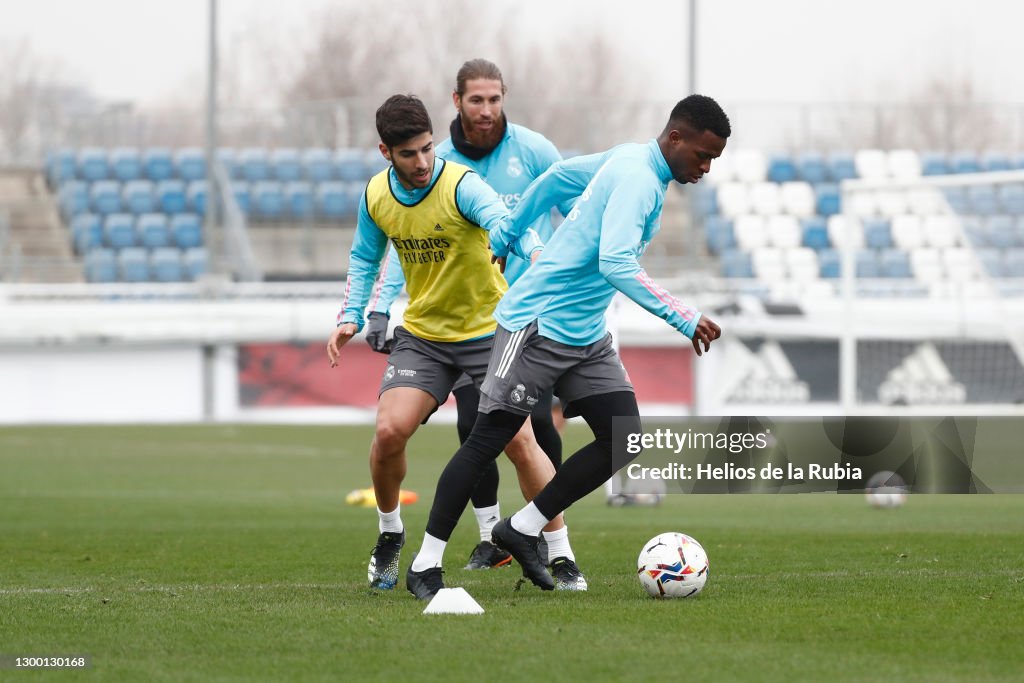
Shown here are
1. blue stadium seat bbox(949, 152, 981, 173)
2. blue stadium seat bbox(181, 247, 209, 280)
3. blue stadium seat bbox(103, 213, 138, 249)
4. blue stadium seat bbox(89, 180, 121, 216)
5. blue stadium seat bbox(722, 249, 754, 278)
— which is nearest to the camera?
blue stadium seat bbox(181, 247, 209, 280)

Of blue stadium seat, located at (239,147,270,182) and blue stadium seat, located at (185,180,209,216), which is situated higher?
blue stadium seat, located at (239,147,270,182)

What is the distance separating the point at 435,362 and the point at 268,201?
78.3 ft

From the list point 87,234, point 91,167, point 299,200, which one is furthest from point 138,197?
point 299,200

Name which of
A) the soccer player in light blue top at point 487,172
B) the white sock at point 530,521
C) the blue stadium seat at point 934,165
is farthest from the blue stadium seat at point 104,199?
the white sock at point 530,521

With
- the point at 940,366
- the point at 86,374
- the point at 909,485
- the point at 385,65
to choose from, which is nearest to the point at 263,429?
the point at 86,374

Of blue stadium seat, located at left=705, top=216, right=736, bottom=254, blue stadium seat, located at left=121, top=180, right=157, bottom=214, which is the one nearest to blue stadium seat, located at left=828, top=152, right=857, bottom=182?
blue stadium seat, located at left=705, top=216, right=736, bottom=254

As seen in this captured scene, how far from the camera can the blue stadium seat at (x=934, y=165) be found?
32031 millimetres

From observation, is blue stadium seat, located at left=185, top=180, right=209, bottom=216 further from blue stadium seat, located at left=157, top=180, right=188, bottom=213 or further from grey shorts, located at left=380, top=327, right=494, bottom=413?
grey shorts, located at left=380, top=327, right=494, bottom=413

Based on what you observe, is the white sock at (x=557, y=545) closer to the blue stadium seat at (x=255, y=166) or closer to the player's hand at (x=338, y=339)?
the player's hand at (x=338, y=339)

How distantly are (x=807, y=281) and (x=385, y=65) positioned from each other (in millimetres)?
21956

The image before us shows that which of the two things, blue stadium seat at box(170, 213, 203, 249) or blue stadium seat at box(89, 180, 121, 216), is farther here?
blue stadium seat at box(89, 180, 121, 216)

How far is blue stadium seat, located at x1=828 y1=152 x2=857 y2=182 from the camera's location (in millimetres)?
31516

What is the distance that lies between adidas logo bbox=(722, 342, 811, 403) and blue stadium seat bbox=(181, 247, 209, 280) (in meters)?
10.2

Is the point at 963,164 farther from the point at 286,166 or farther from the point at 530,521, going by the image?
the point at 530,521
